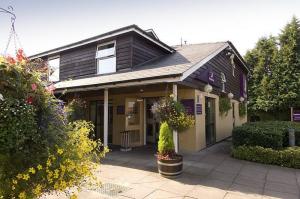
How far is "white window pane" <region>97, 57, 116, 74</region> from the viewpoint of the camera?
12.0 m

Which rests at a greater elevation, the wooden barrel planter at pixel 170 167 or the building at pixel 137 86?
Answer: the building at pixel 137 86

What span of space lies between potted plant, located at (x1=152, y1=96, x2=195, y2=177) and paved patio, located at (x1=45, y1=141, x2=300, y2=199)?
28 cm

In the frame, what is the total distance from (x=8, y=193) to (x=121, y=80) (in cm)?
615

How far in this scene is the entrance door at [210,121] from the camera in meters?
11.6

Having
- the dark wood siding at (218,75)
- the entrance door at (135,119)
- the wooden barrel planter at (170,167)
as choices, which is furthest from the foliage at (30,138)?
the entrance door at (135,119)

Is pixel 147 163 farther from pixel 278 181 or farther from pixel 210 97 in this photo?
pixel 210 97

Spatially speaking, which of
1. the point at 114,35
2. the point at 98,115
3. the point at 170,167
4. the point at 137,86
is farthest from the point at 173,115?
the point at 98,115

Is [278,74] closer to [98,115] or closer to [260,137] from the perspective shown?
[260,137]

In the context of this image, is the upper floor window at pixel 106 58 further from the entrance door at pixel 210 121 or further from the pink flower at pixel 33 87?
the pink flower at pixel 33 87

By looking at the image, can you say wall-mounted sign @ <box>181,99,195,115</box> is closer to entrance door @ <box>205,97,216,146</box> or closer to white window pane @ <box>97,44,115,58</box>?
entrance door @ <box>205,97,216,146</box>

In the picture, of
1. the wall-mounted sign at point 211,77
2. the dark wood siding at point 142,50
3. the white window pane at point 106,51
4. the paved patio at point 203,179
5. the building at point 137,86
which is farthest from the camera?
the white window pane at point 106,51

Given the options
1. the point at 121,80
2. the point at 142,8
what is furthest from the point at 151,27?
the point at 142,8

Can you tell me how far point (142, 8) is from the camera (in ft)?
22.1

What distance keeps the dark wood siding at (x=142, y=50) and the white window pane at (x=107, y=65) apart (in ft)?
3.82
